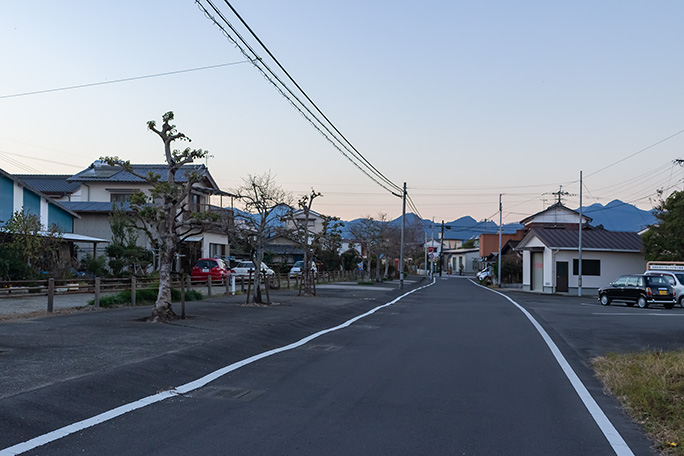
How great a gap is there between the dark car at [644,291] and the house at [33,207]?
80.9ft

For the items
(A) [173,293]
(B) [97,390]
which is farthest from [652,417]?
(A) [173,293]

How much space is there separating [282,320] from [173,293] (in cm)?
696

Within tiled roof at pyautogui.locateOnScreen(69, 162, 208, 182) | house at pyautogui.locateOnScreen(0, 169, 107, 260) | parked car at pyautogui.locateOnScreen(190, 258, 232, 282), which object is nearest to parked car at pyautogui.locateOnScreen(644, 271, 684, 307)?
parked car at pyautogui.locateOnScreen(190, 258, 232, 282)

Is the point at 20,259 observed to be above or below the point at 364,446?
above

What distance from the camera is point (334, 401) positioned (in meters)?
7.57

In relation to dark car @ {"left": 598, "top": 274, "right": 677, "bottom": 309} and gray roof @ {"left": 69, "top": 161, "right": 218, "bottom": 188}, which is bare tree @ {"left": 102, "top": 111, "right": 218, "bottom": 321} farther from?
gray roof @ {"left": 69, "top": 161, "right": 218, "bottom": 188}

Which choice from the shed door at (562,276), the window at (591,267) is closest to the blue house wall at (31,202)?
the shed door at (562,276)

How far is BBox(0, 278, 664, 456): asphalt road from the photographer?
5.80m

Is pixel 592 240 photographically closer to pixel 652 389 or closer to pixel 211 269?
pixel 211 269

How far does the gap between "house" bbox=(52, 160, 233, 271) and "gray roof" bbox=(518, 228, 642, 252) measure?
2207 cm

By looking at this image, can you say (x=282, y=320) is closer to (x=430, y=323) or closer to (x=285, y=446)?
(x=430, y=323)

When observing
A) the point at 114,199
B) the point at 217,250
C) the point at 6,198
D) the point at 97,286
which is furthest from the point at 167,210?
the point at 217,250

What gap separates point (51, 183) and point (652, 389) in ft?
155

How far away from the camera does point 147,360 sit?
9.38m
